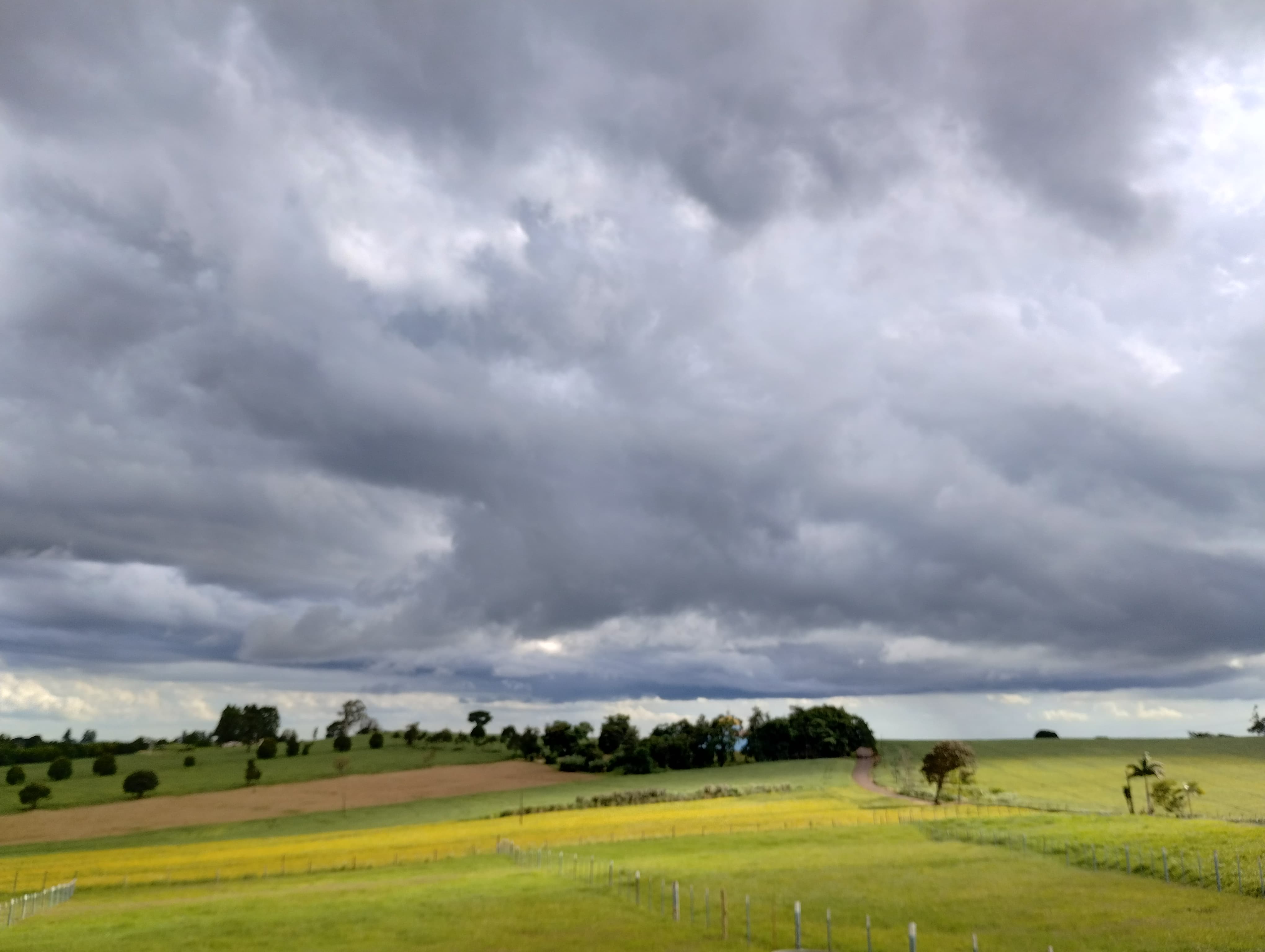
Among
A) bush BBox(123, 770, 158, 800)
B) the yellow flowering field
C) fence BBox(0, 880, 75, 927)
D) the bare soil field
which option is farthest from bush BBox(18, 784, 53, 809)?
fence BBox(0, 880, 75, 927)

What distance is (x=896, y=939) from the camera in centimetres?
3969

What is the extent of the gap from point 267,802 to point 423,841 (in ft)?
179

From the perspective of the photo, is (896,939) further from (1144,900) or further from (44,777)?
(44,777)

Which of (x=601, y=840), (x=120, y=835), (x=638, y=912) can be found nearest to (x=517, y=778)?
(x=120, y=835)

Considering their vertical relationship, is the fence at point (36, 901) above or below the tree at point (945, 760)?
below

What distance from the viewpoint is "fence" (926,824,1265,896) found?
5025cm

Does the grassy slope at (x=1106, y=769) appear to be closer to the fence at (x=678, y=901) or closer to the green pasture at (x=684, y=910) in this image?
the green pasture at (x=684, y=910)

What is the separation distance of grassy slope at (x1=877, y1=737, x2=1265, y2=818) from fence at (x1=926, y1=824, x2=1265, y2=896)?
40.3 meters

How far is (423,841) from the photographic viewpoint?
93438 mm

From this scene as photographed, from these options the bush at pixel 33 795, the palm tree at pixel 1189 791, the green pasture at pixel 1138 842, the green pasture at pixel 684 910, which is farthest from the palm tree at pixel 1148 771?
the bush at pixel 33 795

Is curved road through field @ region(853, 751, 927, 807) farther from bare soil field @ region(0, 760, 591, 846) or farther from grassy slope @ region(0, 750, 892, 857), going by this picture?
bare soil field @ region(0, 760, 591, 846)

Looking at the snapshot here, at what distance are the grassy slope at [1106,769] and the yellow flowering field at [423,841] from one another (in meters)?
23.7

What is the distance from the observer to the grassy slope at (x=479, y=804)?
353ft

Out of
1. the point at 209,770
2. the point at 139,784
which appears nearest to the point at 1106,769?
the point at 139,784
